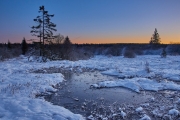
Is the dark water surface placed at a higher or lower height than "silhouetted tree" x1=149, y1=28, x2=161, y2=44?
lower

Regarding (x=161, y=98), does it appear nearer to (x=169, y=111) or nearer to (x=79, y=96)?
(x=169, y=111)

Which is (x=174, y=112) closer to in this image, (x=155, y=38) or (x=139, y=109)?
(x=139, y=109)

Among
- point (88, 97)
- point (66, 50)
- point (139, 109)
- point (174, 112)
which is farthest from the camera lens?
point (66, 50)

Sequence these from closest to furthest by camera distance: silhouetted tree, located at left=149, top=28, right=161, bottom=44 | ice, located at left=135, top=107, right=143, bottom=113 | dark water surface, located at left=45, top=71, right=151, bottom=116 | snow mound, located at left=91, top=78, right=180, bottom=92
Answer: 1. ice, located at left=135, top=107, right=143, bottom=113
2. dark water surface, located at left=45, top=71, right=151, bottom=116
3. snow mound, located at left=91, top=78, right=180, bottom=92
4. silhouetted tree, located at left=149, top=28, right=161, bottom=44

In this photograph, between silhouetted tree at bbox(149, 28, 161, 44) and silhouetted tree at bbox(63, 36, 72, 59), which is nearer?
silhouetted tree at bbox(63, 36, 72, 59)

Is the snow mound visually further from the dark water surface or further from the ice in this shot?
the ice

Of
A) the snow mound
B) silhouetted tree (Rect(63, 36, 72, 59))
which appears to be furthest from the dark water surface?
silhouetted tree (Rect(63, 36, 72, 59))

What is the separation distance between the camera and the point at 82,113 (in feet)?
21.8

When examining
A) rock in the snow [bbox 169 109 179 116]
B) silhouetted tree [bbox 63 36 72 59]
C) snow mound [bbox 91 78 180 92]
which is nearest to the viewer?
rock in the snow [bbox 169 109 179 116]

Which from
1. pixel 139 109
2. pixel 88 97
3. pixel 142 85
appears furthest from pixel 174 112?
pixel 142 85

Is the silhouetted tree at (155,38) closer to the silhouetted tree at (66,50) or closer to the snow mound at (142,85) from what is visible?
the silhouetted tree at (66,50)

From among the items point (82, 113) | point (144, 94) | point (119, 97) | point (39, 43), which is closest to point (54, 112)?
point (82, 113)

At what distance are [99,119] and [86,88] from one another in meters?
4.34

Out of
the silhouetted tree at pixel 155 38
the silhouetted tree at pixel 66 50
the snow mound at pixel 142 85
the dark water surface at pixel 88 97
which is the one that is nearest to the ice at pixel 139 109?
the dark water surface at pixel 88 97
